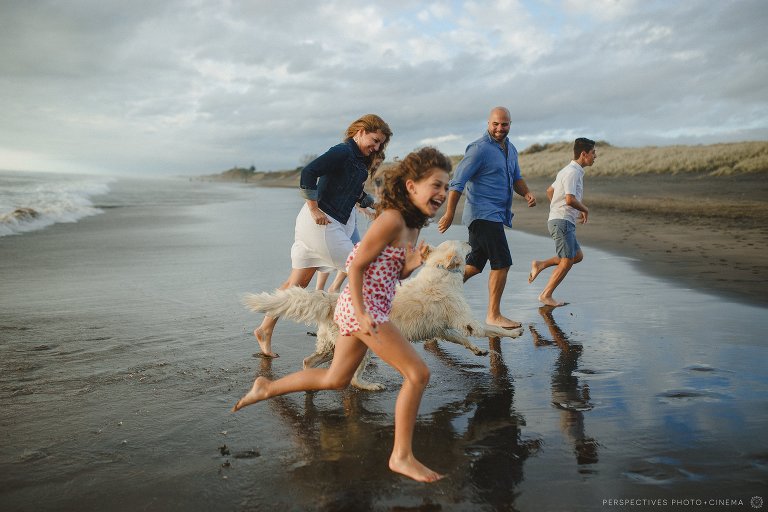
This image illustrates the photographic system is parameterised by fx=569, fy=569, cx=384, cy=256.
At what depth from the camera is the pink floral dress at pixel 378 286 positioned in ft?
11.1

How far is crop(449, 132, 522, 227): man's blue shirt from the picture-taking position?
6.78 metres

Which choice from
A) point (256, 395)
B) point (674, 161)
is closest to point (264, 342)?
point (256, 395)

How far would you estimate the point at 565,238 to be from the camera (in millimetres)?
7988

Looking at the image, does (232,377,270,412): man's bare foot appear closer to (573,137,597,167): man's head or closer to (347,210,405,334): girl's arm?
(347,210,405,334): girl's arm

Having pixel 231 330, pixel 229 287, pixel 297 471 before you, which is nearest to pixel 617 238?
pixel 229 287

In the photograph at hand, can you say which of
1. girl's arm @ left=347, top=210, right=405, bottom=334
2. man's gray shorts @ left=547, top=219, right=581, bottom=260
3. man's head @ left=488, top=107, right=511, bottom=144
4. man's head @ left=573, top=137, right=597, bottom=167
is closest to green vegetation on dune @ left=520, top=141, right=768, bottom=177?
man's head @ left=573, top=137, right=597, bottom=167

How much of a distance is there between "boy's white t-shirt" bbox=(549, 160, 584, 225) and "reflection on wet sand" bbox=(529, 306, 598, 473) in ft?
7.09

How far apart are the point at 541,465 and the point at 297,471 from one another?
4.60 feet

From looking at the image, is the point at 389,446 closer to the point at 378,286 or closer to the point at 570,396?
the point at 378,286

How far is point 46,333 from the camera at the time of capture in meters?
6.02

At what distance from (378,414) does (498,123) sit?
4.05 meters

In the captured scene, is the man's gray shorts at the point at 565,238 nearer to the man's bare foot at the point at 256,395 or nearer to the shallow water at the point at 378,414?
the shallow water at the point at 378,414

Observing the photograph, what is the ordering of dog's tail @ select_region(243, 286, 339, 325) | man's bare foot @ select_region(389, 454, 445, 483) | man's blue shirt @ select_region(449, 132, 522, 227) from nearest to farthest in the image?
man's bare foot @ select_region(389, 454, 445, 483) < dog's tail @ select_region(243, 286, 339, 325) < man's blue shirt @ select_region(449, 132, 522, 227)

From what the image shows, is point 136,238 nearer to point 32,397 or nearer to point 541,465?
point 32,397
